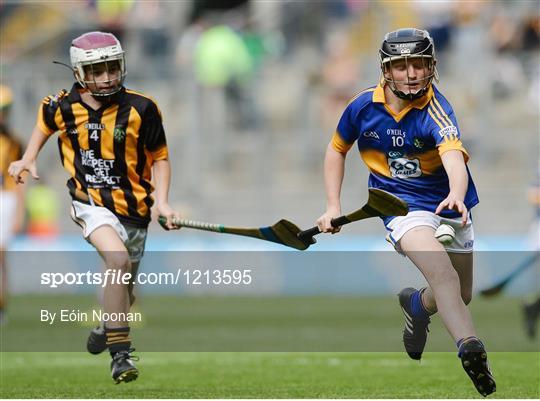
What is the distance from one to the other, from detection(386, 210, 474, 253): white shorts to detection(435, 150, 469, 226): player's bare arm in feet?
0.92

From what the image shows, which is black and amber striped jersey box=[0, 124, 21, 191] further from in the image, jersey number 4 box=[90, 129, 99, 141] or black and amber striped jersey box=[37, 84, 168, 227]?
jersey number 4 box=[90, 129, 99, 141]

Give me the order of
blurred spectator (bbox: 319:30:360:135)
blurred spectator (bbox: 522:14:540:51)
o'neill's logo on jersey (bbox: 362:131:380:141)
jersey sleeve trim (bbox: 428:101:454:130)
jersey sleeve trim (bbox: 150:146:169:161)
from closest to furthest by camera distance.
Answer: jersey sleeve trim (bbox: 428:101:454:130)
o'neill's logo on jersey (bbox: 362:131:380:141)
jersey sleeve trim (bbox: 150:146:169:161)
blurred spectator (bbox: 319:30:360:135)
blurred spectator (bbox: 522:14:540:51)

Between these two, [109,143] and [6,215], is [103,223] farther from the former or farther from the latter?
[6,215]

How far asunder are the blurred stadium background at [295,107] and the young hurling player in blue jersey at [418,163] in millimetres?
9388

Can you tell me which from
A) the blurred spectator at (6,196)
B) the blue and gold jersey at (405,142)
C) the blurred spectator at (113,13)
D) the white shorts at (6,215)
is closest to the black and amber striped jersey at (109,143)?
the blue and gold jersey at (405,142)

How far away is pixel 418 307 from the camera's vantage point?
7797mm

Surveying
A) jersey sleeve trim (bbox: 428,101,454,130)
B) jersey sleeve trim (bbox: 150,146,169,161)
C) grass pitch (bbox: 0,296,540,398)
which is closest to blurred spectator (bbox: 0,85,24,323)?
grass pitch (bbox: 0,296,540,398)

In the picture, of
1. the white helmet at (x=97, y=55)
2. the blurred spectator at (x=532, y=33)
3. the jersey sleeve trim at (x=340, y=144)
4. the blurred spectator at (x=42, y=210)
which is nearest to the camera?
the jersey sleeve trim at (x=340, y=144)

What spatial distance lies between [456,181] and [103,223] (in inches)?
A: 89.9

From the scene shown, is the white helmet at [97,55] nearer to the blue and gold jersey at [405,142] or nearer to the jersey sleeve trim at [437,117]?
the blue and gold jersey at [405,142]

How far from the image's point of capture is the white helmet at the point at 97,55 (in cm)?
808

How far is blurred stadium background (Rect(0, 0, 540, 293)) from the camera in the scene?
57.6 ft

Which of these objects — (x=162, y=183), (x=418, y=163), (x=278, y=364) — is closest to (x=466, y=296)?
(x=418, y=163)

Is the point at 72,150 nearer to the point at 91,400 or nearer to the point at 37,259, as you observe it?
the point at 91,400
